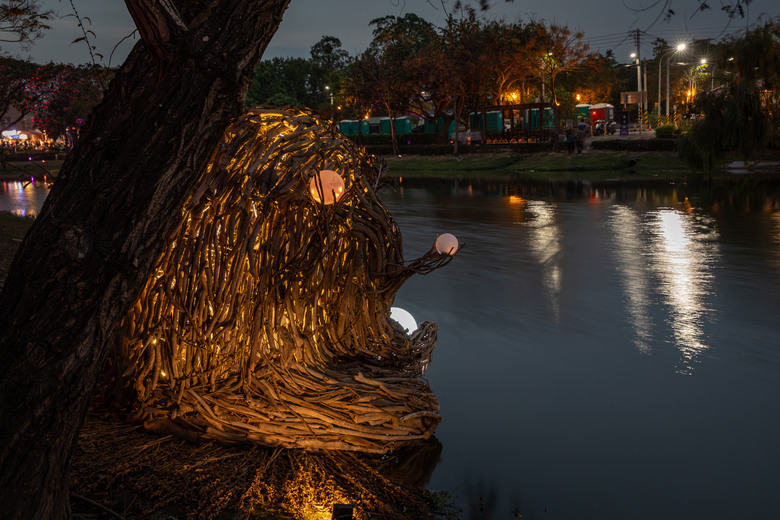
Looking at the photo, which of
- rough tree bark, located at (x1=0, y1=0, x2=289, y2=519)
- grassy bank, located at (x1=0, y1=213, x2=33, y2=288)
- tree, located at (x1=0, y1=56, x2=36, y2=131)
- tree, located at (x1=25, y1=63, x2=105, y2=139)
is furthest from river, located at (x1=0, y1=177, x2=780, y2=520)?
tree, located at (x1=0, y1=56, x2=36, y2=131)

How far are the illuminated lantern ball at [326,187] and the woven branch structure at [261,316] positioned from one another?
16 millimetres

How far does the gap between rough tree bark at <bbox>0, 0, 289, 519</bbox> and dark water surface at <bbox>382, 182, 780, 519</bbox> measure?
1.97 metres

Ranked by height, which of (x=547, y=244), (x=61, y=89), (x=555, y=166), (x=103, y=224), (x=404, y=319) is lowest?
(x=547, y=244)

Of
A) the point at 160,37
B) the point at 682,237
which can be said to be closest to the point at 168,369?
the point at 160,37

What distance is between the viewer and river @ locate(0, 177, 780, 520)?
3.59 meters

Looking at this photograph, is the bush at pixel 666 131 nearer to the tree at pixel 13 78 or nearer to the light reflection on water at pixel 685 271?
the light reflection on water at pixel 685 271

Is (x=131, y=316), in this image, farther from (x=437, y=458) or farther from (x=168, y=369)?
(x=437, y=458)

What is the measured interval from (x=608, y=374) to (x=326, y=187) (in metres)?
2.75

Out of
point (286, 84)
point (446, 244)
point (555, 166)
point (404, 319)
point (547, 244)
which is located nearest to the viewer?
point (446, 244)

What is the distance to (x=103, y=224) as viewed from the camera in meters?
2.19

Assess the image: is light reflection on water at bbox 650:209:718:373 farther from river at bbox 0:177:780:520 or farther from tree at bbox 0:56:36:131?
tree at bbox 0:56:36:131

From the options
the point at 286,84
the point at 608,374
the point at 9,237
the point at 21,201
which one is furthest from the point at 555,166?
the point at 286,84

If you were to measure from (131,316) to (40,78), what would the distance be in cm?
1615

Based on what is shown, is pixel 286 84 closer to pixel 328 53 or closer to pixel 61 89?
pixel 328 53
